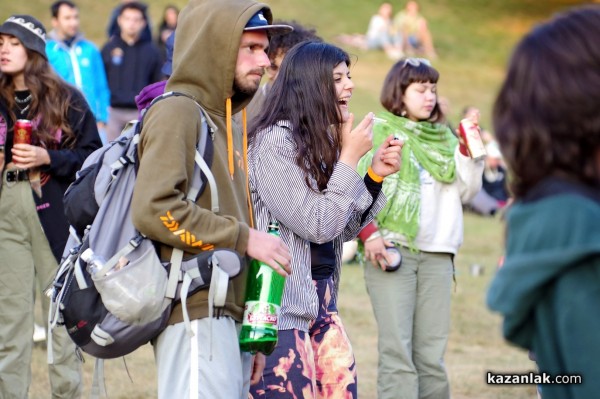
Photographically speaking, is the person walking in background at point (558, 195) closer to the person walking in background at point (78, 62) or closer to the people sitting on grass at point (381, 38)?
the person walking in background at point (78, 62)

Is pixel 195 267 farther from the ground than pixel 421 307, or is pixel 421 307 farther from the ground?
pixel 195 267

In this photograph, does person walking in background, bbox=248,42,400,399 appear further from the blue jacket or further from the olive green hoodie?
the blue jacket

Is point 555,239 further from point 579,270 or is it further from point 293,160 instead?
point 293,160

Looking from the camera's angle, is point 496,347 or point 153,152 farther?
point 496,347

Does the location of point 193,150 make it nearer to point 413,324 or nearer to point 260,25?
Answer: point 260,25

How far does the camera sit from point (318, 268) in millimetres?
4805

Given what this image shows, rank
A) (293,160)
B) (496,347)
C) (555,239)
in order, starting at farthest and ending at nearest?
(496,347)
(293,160)
(555,239)

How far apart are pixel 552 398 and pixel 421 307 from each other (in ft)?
13.4

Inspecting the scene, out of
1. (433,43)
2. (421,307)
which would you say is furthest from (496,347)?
(433,43)

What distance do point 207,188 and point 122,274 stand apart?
1.56 feet

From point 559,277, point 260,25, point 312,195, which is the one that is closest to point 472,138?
point 312,195

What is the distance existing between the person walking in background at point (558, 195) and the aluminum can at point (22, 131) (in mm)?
4103

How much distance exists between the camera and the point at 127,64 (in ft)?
41.6

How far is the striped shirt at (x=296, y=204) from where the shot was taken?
4.46 m
